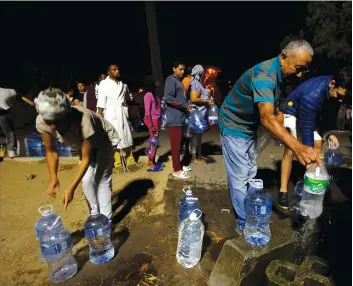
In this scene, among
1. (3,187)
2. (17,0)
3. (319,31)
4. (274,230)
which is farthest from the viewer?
(17,0)

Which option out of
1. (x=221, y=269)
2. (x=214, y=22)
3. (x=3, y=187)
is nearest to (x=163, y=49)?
(x=214, y=22)

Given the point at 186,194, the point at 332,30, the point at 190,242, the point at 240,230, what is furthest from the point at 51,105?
the point at 332,30

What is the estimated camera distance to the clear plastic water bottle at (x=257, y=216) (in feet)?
9.00

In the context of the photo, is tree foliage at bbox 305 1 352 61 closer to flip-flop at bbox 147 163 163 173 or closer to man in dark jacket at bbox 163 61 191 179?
man in dark jacket at bbox 163 61 191 179

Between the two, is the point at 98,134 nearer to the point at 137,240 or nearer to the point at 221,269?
the point at 137,240

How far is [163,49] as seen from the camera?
55.2 feet

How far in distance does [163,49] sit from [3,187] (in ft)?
45.1

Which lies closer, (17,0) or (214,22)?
(17,0)

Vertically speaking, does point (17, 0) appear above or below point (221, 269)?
above

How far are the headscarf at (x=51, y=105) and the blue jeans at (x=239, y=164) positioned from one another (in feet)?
5.91

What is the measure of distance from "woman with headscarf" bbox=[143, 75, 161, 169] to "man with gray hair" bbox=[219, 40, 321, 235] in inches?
98.6

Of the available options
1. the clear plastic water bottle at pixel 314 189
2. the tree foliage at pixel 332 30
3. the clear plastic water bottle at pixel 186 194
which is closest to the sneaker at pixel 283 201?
the clear plastic water bottle at pixel 314 189

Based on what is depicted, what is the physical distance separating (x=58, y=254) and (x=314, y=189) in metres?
2.87

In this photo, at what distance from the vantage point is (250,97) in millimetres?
2695
